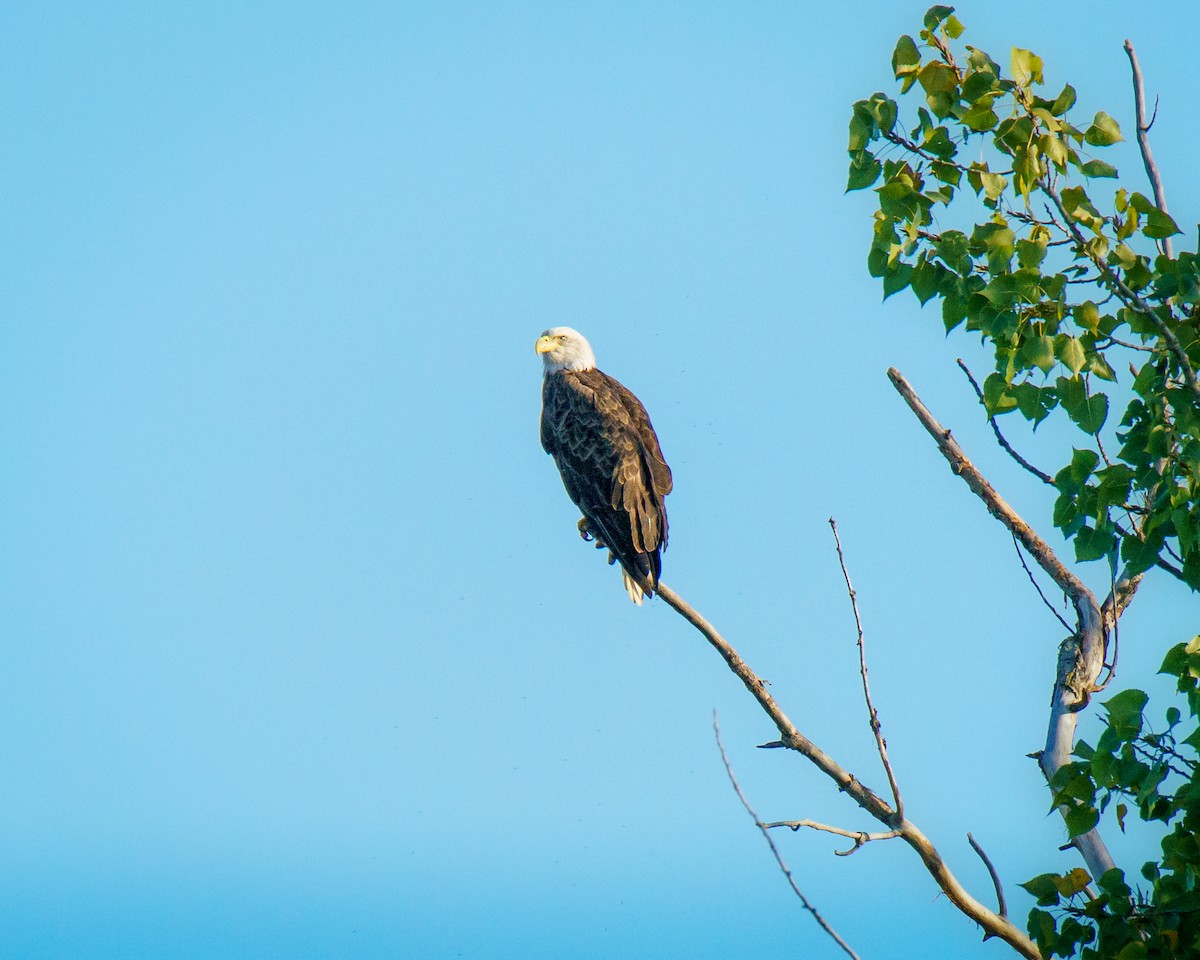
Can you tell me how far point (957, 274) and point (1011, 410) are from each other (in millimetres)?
485

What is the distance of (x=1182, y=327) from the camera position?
4.05 metres

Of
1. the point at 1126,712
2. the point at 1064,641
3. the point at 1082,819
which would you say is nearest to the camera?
the point at 1126,712

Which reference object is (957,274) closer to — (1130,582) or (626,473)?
(1130,582)

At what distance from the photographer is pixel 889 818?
4.83 m

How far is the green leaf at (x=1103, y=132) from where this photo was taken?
14.1ft

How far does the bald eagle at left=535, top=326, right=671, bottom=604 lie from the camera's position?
862 cm

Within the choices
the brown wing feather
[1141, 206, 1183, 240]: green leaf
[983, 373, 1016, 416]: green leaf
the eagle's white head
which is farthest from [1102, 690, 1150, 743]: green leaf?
the eagle's white head

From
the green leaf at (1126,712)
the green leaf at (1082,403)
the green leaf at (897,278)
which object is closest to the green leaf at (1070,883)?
the green leaf at (1126,712)

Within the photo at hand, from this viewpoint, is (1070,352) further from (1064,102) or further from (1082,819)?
(1082,819)

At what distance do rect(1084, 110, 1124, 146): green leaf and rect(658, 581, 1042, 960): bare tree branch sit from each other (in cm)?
225

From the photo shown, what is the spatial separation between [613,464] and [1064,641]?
4.14 meters

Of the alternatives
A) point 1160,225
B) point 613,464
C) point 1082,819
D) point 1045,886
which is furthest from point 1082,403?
point 613,464

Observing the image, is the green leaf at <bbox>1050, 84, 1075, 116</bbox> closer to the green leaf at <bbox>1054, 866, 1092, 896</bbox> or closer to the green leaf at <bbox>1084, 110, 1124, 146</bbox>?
the green leaf at <bbox>1084, 110, 1124, 146</bbox>

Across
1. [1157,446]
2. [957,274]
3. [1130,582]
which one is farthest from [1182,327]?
[1130,582]
